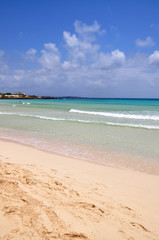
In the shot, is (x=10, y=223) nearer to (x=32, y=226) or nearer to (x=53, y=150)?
(x=32, y=226)

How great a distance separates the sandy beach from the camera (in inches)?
101

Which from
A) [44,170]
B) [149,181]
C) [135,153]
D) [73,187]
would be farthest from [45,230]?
[135,153]

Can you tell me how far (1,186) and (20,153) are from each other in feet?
10.2

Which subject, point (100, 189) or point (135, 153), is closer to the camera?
point (100, 189)

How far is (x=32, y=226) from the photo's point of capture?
2.58 meters

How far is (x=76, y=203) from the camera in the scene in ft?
10.6

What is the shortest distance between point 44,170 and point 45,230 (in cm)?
243

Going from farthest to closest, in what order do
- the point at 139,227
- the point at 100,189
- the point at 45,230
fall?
the point at 100,189 → the point at 139,227 → the point at 45,230

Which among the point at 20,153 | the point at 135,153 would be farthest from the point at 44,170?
the point at 135,153

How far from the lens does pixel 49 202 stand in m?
3.20

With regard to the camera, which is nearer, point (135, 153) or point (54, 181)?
point (54, 181)

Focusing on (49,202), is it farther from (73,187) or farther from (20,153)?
(20,153)

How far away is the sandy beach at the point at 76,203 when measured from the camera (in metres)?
2.56

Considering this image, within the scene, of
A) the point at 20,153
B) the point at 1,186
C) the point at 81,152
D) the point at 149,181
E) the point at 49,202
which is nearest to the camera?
the point at 49,202
